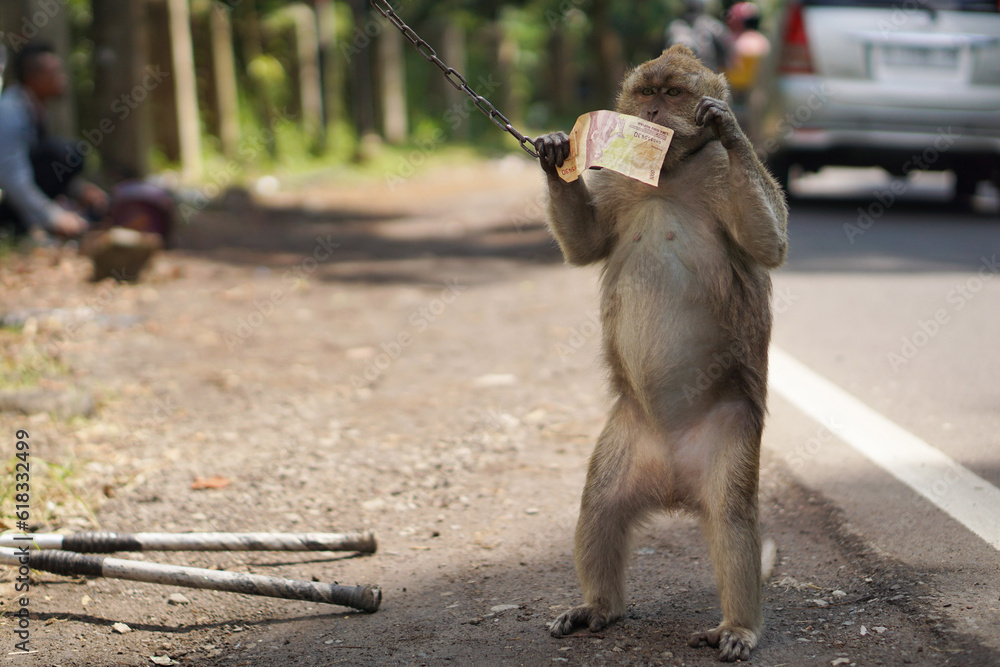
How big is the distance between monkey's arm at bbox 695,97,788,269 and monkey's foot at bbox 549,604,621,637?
1008mm

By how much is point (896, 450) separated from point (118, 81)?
9147 mm

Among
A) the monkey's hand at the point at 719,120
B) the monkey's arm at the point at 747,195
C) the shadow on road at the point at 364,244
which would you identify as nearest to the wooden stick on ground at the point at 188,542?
the monkey's arm at the point at 747,195

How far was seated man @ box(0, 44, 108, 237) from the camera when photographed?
7461mm

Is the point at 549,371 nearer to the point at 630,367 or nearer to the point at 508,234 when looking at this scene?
the point at 630,367

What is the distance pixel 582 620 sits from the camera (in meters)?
2.80

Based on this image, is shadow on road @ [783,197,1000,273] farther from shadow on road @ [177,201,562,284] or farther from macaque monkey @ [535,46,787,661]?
macaque monkey @ [535,46,787,661]

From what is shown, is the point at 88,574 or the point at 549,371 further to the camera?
the point at 549,371

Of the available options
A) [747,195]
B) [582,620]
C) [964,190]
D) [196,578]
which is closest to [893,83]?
[964,190]

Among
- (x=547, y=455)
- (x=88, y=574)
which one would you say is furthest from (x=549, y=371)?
(x=88, y=574)

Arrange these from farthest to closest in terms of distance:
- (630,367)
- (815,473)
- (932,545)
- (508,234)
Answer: (508,234), (815,473), (932,545), (630,367)

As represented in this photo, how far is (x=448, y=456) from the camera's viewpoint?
434cm

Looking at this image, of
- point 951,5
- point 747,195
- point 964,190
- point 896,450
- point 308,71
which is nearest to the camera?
point 747,195

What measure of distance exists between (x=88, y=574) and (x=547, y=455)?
6.12ft

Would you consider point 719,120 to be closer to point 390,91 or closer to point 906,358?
point 906,358
